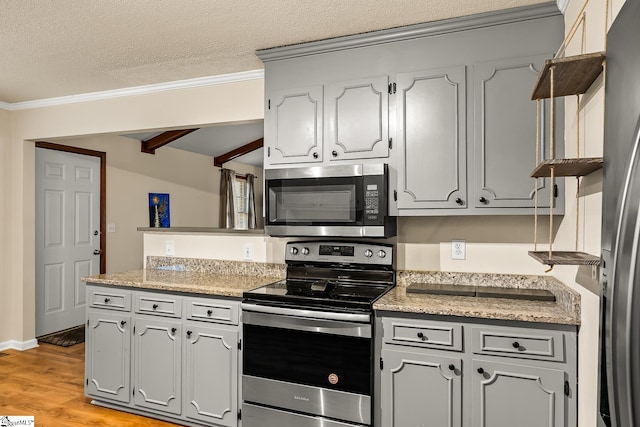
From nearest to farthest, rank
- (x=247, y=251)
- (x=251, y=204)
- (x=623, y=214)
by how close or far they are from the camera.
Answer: (x=623, y=214) → (x=247, y=251) → (x=251, y=204)

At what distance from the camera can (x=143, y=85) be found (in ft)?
11.3

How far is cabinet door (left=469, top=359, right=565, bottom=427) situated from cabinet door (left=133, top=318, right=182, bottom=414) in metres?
1.75

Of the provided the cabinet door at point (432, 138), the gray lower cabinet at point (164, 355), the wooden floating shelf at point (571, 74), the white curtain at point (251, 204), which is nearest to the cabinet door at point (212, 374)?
the gray lower cabinet at point (164, 355)

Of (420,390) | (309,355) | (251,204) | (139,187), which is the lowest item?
(420,390)

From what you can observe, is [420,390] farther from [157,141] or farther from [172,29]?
[157,141]

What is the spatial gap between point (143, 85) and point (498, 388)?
3232mm

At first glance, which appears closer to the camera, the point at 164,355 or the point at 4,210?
the point at 164,355

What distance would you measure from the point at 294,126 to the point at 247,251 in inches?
40.8

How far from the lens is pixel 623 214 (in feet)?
2.10

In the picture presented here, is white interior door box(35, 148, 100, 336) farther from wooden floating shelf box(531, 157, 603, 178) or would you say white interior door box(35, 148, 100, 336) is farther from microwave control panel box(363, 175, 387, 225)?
wooden floating shelf box(531, 157, 603, 178)

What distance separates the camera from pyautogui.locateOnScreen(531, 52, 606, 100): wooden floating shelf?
4.39 feet

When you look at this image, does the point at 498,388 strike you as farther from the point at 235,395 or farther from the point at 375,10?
the point at 375,10

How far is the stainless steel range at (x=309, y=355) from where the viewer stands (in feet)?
7.18

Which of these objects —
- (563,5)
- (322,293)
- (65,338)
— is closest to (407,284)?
(322,293)
